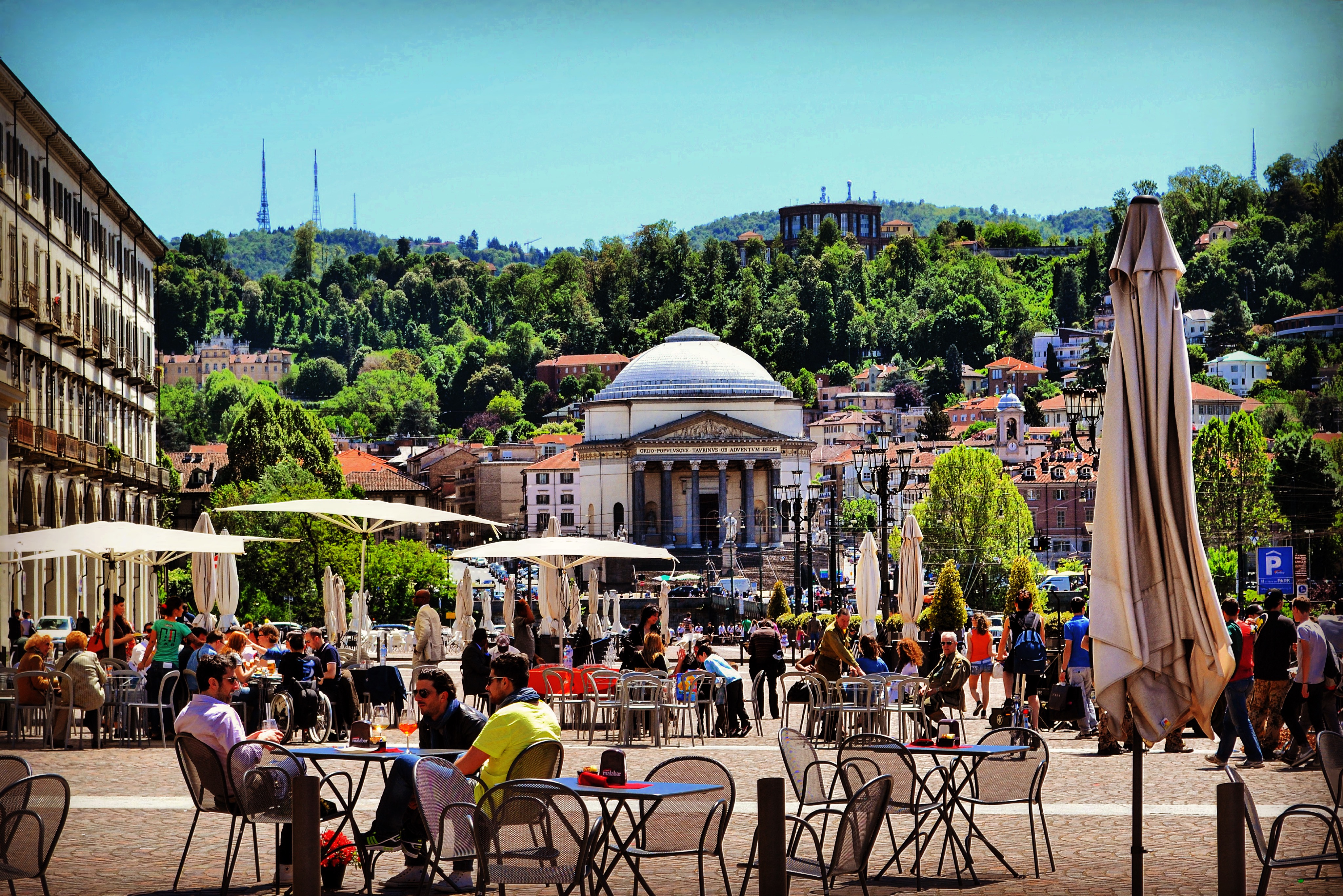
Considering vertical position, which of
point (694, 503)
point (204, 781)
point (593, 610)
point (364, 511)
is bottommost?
point (204, 781)

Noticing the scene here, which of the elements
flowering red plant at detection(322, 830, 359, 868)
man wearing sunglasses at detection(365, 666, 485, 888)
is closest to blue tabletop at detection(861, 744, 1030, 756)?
man wearing sunglasses at detection(365, 666, 485, 888)

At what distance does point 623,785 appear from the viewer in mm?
8367

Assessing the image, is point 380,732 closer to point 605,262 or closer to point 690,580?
point 690,580

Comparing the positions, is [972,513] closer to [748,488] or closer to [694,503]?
[748,488]

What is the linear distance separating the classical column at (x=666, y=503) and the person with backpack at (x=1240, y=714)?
91.3 metres

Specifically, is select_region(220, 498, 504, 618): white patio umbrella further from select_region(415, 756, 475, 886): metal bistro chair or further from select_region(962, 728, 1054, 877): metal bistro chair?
select_region(415, 756, 475, 886): metal bistro chair

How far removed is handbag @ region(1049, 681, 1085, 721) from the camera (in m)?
17.7

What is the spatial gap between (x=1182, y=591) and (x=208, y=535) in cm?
1311

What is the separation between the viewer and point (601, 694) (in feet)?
64.7

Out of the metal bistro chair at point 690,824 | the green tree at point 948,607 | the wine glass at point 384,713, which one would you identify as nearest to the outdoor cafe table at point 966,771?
the metal bistro chair at point 690,824

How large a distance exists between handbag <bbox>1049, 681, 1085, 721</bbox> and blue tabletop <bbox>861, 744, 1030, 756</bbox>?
8167 millimetres

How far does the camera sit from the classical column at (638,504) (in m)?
105

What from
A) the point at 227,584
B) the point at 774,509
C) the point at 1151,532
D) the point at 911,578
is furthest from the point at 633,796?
the point at 774,509

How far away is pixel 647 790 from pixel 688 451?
320 ft
